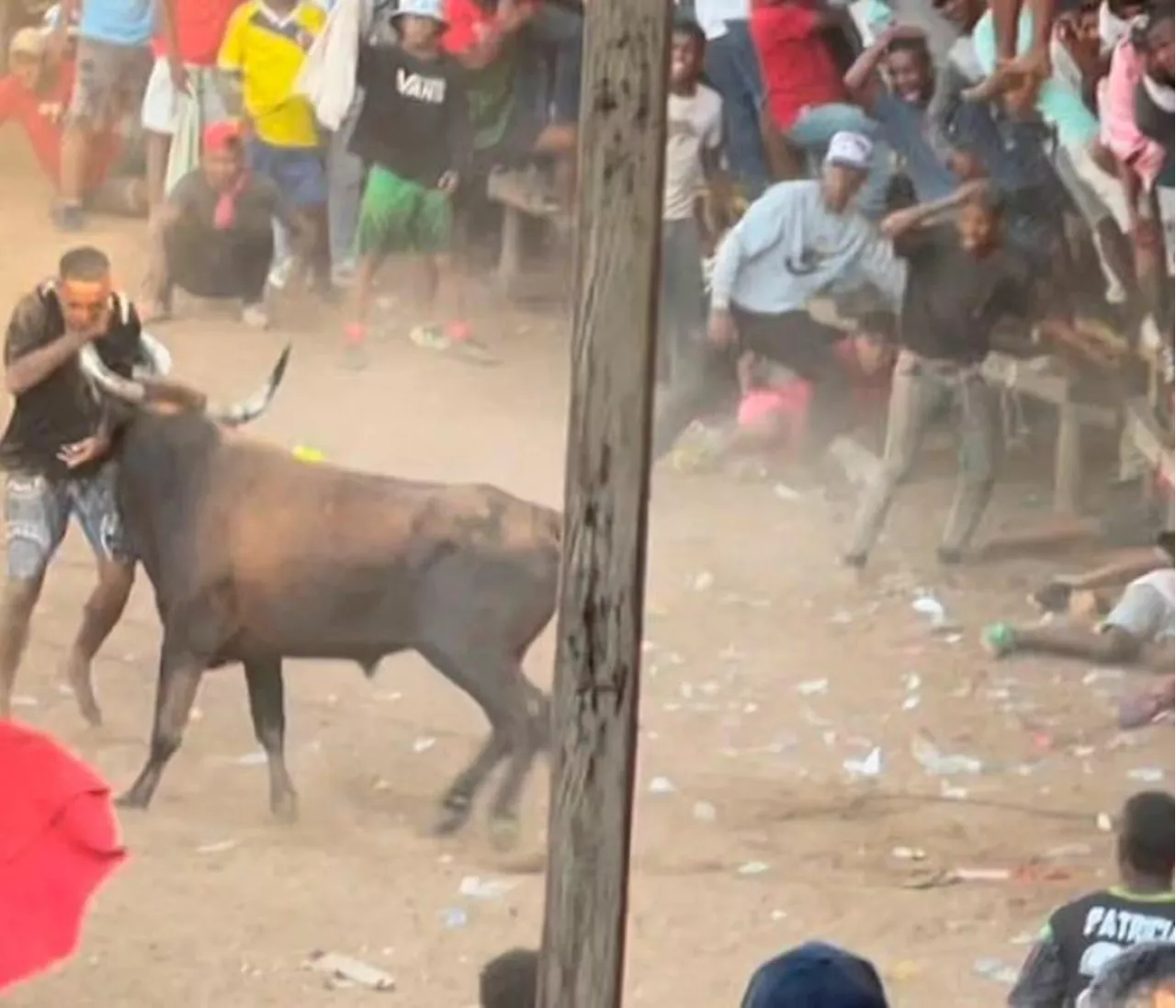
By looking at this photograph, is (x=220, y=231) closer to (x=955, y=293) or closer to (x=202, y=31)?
(x=202, y=31)

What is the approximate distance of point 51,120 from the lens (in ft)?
19.8

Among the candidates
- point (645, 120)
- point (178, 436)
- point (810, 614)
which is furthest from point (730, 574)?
point (645, 120)

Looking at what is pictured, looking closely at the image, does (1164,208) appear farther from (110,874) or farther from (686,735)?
(110,874)

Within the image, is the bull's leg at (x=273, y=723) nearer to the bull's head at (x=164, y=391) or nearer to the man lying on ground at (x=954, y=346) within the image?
the bull's head at (x=164, y=391)

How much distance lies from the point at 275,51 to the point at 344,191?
0.36m

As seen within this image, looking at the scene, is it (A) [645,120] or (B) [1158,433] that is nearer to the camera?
(A) [645,120]

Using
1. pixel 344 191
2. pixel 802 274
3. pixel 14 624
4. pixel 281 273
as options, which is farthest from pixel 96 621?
pixel 802 274

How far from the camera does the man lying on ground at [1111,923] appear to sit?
407 centimetres

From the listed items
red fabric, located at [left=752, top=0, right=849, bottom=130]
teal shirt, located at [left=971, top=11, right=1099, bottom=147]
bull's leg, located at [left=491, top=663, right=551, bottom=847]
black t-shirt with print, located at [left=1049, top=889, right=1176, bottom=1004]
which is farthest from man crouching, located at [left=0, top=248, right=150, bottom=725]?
black t-shirt with print, located at [left=1049, top=889, right=1176, bottom=1004]

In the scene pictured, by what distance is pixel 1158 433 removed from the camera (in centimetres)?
594

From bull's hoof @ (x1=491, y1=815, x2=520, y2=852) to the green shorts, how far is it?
4.31ft

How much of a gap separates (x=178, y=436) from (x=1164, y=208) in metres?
2.32

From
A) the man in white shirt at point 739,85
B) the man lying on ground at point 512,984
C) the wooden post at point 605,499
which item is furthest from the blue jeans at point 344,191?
the wooden post at point 605,499

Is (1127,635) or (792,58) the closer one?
(1127,635)
